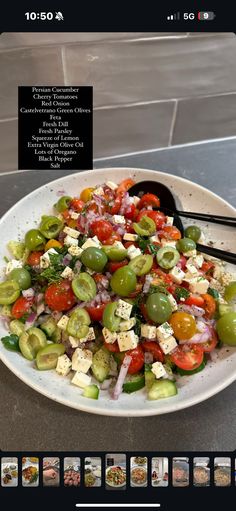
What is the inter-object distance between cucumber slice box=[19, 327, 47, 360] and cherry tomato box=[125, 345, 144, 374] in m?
0.19

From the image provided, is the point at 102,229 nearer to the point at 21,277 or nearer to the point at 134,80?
the point at 21,277

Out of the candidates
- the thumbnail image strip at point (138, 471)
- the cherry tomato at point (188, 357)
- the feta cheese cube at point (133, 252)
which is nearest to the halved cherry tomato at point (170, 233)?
the feta cheese cube at point (133, 252)

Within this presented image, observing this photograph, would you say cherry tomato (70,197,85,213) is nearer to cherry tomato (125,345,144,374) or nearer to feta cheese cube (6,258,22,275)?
feta cheese cube (6,258,22,275)

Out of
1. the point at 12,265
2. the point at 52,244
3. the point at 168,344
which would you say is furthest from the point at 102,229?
the point at 168,344

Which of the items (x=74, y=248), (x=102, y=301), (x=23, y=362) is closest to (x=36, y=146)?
(x=74, y=248)

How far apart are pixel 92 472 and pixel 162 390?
21 centimetres

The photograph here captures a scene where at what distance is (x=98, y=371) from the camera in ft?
2.87

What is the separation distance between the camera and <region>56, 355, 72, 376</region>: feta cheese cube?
0.87 meters

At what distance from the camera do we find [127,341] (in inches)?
34.1

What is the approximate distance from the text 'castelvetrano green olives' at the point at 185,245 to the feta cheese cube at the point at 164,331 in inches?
9.7
